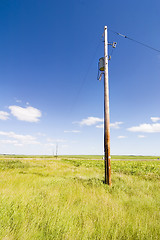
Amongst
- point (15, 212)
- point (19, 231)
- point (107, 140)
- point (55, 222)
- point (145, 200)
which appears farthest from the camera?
point (107, 140)

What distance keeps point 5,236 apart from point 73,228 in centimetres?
111

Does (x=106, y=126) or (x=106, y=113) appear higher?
(x=106, y=113)

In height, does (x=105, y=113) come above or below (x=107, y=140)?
above

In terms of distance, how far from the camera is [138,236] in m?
2.02

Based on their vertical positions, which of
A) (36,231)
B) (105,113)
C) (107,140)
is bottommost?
(36,231)

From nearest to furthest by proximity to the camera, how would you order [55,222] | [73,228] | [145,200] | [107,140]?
[73,228], [55,222], [145,200], [107,140]

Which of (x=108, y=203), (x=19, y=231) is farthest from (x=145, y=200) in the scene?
(x=19, y=231)

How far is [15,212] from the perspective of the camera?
245 centimetres

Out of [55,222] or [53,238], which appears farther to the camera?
[55,222]

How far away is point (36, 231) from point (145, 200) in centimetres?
335

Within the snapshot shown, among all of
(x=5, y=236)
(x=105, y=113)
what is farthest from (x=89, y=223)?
(x=105, y=113)

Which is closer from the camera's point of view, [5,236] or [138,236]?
[5,236]

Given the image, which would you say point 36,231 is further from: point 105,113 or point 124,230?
point 105,113

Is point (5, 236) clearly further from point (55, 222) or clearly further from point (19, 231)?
point (55, 222)
